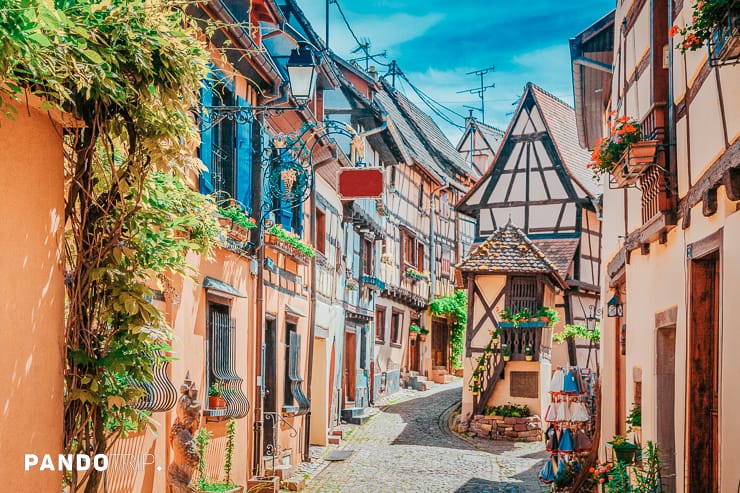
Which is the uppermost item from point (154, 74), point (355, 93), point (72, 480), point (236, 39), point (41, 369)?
point (355, 93)

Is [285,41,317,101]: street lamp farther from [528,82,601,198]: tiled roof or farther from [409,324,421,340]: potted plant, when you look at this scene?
[409,324,421,340]: potted plant

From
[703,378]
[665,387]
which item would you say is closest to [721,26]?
[703,378]

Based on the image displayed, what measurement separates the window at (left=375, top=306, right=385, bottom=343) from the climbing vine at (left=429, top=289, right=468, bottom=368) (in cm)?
439

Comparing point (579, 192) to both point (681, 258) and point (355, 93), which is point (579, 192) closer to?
point (355, 93)

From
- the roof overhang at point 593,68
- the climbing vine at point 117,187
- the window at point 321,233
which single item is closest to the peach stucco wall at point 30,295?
the climbing vine at point 117,187

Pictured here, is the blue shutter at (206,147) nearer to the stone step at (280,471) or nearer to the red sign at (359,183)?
the red sign at (359,183)

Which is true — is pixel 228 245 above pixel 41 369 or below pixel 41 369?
above

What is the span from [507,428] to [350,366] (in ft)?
12.7

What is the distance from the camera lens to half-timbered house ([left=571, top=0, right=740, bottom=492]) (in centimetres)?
518

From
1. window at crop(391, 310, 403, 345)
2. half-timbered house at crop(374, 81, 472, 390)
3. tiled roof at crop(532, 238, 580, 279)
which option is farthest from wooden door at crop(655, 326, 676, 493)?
window at crop(391, 310, 403, 345)

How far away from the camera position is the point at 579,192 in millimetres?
22766

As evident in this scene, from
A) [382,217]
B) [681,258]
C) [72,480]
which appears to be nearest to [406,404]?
[382,217]

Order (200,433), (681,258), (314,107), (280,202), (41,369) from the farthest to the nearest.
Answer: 1. (314,107)
2. (280,202)
3. (200,433)
4. (681,258)
5. (41,369)

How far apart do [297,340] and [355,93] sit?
7.60m
